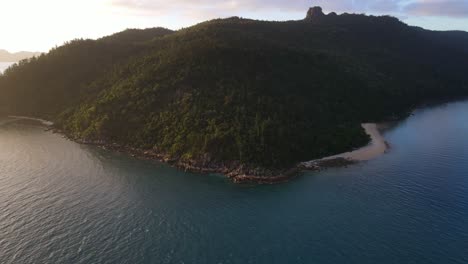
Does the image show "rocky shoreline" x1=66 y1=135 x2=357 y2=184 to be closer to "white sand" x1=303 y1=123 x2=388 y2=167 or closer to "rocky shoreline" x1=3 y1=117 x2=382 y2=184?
"rocky shoreline" x1=3 y1=117 x2=382 y2=184

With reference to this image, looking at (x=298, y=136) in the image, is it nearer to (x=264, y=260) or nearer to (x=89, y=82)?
(x=264, y=260)

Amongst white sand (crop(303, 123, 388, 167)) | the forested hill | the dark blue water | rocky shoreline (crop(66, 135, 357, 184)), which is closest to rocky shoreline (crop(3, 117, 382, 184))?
rocky shoreline (crop(66, 135, 357, 184))

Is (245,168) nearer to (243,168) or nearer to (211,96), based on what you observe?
(243,168)

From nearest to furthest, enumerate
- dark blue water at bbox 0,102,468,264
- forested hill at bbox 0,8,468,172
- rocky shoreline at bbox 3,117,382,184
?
dark blue water at bbox 0,102,468,264 < rocky shoreline at bbox 3,117,382,184 < forested hill at bbox 0,8,468,172

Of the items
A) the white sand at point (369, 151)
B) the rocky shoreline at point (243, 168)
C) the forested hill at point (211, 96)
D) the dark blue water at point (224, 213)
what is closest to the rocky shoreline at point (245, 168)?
the rocky shoreline at point (243, 168)

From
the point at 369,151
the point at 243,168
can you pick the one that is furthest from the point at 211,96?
the point at 369,151

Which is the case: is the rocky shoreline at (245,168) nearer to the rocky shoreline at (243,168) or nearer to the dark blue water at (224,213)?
the rocky shoreline at (243,168)

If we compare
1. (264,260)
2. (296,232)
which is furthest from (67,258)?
(296,232)
